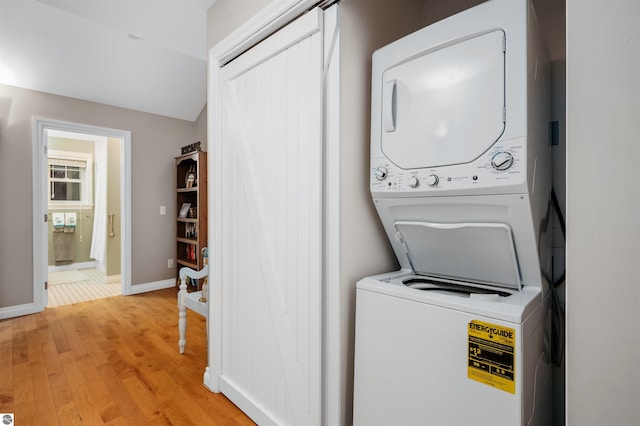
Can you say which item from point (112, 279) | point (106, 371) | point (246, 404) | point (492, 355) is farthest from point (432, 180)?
point (112, 279)

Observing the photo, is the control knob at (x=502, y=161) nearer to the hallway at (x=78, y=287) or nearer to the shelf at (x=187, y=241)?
the shelf at (x=187, y=241)

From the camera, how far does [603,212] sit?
0.65 meters

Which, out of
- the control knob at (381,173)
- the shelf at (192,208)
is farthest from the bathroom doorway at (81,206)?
the control knob at (381,173)

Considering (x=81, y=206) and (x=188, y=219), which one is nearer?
(x=188, y=219)

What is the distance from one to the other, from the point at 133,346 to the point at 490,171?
2854 millimetres

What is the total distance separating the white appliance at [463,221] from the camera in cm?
89

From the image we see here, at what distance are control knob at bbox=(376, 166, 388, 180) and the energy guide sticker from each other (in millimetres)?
586

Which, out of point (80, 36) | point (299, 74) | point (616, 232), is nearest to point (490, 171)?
point (616, 232)

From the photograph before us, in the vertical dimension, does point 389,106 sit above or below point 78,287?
above

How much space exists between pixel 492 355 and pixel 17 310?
14.3 ft

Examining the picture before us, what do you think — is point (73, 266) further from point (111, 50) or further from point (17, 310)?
point (111, 50)

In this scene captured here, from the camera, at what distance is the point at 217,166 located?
1.89 meters

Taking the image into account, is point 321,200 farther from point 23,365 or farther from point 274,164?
point 23,365

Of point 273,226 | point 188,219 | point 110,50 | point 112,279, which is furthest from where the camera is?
point 112,279
